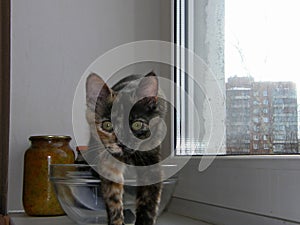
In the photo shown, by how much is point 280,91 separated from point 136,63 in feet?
1.96

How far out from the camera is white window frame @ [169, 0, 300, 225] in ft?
2.56

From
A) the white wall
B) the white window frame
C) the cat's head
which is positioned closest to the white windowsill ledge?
the white window frame

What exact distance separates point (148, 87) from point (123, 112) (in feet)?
0.18

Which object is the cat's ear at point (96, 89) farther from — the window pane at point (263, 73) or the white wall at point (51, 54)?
the white wall at point (51, 54)

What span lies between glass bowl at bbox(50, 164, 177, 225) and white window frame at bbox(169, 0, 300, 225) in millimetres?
112

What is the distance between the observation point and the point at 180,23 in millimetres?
1348

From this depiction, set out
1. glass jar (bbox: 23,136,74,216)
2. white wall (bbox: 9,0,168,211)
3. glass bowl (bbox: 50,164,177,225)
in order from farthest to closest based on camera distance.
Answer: white wall (bbox: 9,0,168,211), glass jar (bbox: 23,136,74,216), glass bowl (bbox: 50,164,177,225)

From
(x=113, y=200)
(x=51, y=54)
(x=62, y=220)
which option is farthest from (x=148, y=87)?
(x=51, y=54)

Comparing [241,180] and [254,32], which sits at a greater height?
[254,32]

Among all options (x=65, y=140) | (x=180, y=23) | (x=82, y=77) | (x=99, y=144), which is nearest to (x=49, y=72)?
(x=82, y=77)

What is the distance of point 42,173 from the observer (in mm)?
1200

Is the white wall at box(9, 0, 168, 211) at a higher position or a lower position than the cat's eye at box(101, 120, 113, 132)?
higher

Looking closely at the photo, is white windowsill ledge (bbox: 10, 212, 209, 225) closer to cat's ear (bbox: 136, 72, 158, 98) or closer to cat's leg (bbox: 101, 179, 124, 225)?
cat's leg (bbox: 101, 179, 124, 225)

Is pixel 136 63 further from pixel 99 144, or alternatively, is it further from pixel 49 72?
pixel 99 144
